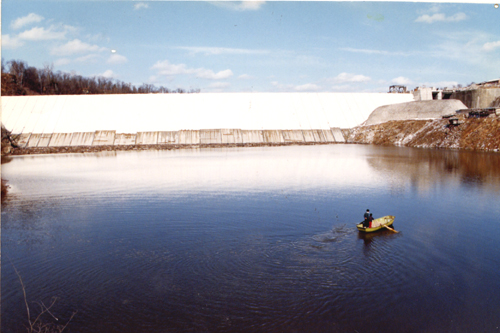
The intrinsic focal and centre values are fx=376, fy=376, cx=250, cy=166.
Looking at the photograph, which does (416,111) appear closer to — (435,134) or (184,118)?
(435,134)

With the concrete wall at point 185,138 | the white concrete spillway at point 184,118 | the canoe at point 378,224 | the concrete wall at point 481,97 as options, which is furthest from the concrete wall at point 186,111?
the canoe at point 378,224

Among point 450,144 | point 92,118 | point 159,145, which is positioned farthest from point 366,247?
point 92,118

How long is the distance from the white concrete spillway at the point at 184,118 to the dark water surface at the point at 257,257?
4308 centimetres

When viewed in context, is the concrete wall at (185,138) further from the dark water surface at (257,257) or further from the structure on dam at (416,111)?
the dark water surface at (257,257)

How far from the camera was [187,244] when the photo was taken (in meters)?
14.1

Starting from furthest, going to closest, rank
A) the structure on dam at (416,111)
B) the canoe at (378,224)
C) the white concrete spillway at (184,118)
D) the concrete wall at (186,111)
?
the concrete wall at (186,111) → the white concrete spillway at (184,118) → the structure on dam at (416,111) → the canoe at (378,224)

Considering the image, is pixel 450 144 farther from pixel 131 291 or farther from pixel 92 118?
pixel 92 118

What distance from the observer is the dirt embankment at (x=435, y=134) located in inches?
1838

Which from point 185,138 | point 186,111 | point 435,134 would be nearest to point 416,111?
point 435,134

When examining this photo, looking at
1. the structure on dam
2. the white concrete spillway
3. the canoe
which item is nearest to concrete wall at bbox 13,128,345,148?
the white concrete spillway

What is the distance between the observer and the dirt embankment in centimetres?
4669

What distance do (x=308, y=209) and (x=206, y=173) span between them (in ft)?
45.4

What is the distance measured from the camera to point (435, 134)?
177ft

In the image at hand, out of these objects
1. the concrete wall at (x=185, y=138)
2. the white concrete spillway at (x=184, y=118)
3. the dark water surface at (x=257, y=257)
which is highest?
the white concrete spillway at (x=184, y=118)
